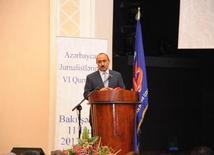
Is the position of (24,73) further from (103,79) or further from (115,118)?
(115,118)

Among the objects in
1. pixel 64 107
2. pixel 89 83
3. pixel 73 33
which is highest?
pixel 73 33

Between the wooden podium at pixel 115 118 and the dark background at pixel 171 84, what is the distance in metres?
3.58

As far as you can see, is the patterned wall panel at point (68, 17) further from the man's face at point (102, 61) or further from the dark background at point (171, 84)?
the man's face at point (102, 61)

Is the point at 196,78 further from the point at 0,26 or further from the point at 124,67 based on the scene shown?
the point at 0,26

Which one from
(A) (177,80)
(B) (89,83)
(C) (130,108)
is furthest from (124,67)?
(C) (130,108)

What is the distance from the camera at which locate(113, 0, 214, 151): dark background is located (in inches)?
303

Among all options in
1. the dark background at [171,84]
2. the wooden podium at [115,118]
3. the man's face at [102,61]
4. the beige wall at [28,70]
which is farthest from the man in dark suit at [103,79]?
the dark background at [171,84]

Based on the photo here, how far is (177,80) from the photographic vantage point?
7871 millimetres

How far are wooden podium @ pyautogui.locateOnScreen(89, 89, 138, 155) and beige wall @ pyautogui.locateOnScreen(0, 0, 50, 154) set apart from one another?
257 centimetres

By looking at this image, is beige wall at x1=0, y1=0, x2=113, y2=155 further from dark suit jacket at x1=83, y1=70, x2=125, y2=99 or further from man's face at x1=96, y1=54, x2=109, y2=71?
man's face at x1=96, y1=54, x2=109, y2=71

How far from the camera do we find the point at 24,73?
6609mm

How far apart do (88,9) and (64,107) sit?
1555 mm

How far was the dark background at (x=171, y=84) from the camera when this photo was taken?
770cm

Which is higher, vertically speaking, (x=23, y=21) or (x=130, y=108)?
(x=23, y=21)
